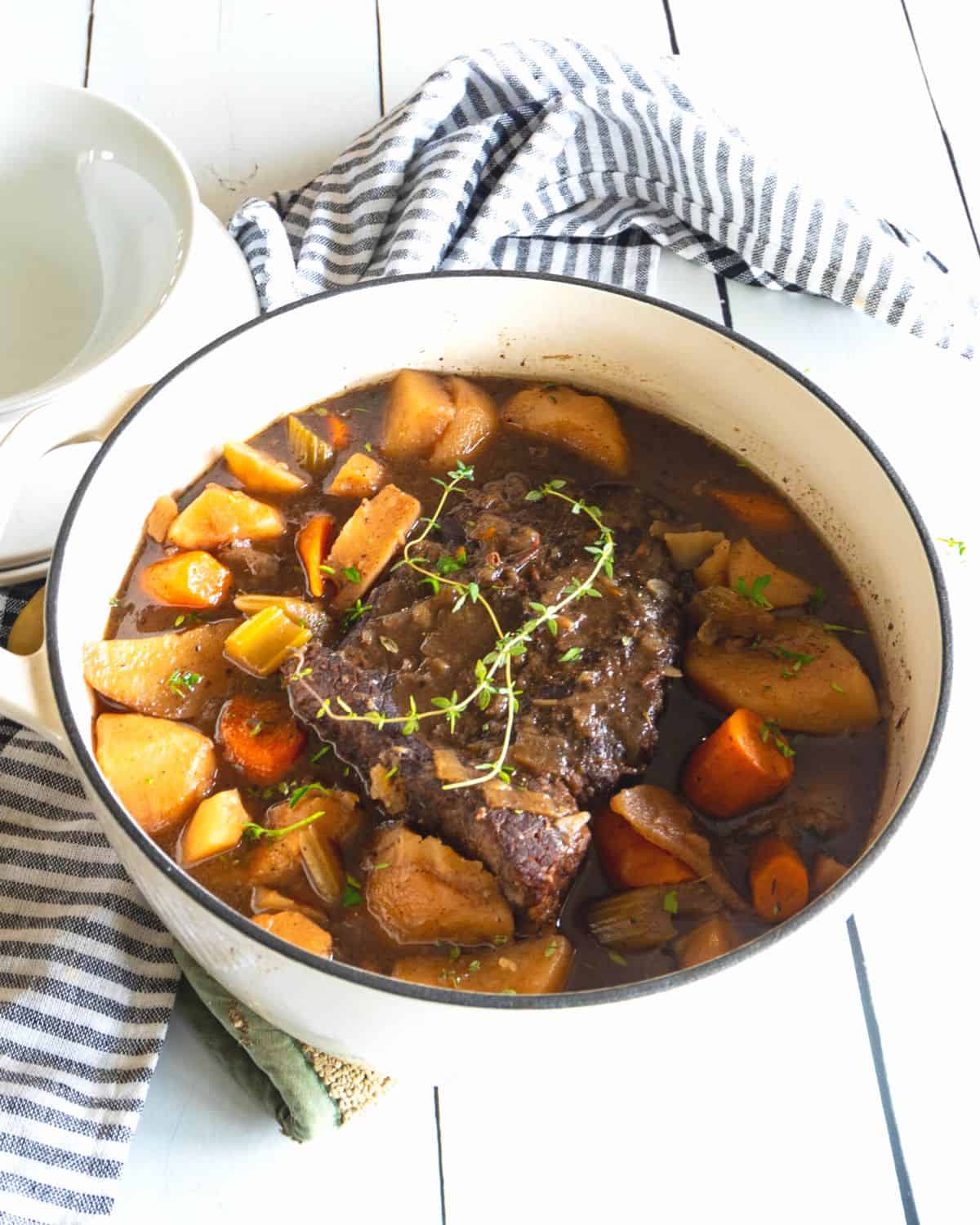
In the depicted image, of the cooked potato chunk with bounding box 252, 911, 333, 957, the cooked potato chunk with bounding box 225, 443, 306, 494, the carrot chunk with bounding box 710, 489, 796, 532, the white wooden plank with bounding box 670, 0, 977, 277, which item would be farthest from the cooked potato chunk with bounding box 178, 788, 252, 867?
the white wooden plank with bounding box 670, 0, 977, 277

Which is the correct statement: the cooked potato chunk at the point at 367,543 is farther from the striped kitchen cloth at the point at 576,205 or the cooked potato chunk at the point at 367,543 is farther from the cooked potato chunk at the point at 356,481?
the striped kitchen cloth at the point at 576,205

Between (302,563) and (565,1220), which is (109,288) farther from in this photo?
(565,1220)

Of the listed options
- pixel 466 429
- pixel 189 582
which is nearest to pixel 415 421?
pixel 466 429

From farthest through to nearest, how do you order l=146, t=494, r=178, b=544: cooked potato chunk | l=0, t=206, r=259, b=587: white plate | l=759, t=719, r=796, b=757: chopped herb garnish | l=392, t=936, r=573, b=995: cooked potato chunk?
l=0, t=206, r=259, b=587: white plate, l=146, t=494, r=178, b=544: cooked potato chunk, l=759, t=719, r=796, b=757: chopped herb garnish, l=392, t=936, r=573, b=995: cooked potato chunk

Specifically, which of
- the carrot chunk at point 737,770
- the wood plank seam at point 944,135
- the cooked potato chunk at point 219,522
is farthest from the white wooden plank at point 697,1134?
the wood plank seam at point 944,135

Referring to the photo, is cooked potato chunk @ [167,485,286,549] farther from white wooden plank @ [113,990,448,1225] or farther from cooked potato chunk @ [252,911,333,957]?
white wooden plank @ [113,990,448,1225]
